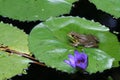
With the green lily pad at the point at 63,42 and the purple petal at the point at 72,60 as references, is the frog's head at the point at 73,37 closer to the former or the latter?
the green lily pad at the point at 63,42

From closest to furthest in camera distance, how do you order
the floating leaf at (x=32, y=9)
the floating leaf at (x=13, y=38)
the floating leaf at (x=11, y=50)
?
1. the floating leaf at (x=11, y=50)
2. the floating leaf at (x=13, y=38)
3. the floating leaf at (x=32, y=9)

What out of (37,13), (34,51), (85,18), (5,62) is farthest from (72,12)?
(5,62)

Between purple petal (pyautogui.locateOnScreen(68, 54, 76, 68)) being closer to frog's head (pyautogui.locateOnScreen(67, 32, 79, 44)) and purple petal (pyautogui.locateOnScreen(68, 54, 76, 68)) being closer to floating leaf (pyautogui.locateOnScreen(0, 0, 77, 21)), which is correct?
frog's head (pyautogui.locateOnScreen(67, 32, 79, 44))

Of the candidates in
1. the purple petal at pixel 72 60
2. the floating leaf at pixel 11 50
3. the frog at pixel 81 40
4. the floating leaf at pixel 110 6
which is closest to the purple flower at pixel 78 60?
the purple petal at pixel 72 60

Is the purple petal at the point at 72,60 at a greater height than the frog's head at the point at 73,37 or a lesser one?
lesser

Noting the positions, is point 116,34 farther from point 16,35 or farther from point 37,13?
point 16,35

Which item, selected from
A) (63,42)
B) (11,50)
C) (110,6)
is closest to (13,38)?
(11,50)
